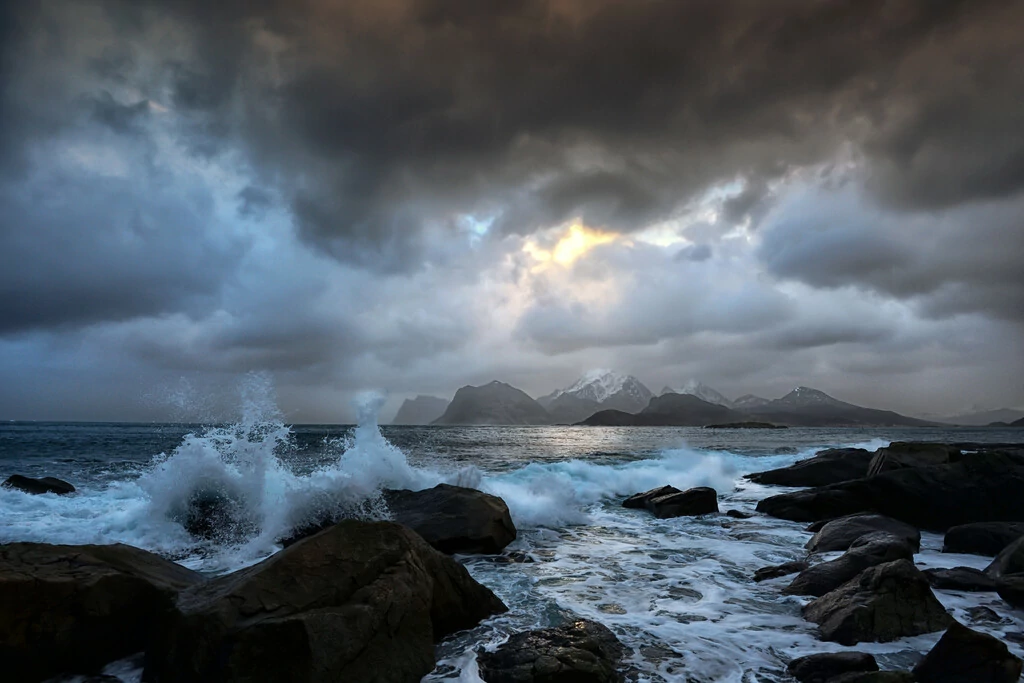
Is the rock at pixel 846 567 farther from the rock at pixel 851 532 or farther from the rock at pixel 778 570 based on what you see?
the rock at pixel 851 532

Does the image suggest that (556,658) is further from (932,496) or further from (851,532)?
(932,496)

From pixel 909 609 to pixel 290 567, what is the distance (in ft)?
24.8

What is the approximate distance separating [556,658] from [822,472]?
71.1 ft

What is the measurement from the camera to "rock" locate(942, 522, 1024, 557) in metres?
10.6

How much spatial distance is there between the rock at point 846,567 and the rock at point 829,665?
2812 mm

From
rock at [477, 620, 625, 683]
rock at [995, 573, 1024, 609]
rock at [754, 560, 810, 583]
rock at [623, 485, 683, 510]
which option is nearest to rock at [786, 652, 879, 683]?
rock at [477, 620, 625, 683]

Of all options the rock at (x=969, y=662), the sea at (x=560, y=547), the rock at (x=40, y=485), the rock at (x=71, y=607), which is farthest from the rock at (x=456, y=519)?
the rock at (x=40, y=485)

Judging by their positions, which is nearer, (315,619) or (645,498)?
(315,619)

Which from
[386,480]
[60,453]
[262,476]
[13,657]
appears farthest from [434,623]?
[60,453]

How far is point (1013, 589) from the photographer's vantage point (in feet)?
24.0

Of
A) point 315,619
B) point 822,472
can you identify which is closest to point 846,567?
point 315,619

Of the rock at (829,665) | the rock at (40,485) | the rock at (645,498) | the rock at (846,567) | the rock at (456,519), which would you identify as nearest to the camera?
the rock at (829,665)

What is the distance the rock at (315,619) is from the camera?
473cm

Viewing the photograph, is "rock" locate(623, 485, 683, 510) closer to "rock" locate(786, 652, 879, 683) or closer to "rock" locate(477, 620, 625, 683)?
"rock" locate(477, 620, 625, 683)
